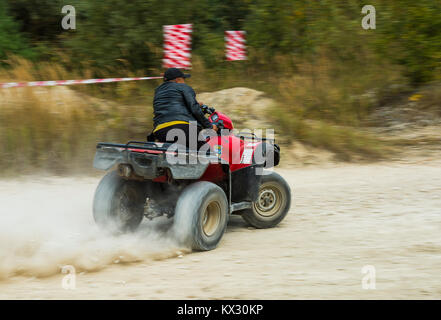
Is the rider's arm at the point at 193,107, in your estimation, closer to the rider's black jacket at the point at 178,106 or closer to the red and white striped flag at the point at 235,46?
the rider's black jacket at the point at 178,106

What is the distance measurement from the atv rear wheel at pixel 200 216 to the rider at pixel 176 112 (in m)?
0.67

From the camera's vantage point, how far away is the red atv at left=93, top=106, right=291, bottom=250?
523cm

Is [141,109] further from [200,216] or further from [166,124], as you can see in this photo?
[200,216]

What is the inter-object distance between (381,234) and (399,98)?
996 cm

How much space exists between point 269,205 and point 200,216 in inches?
62.2

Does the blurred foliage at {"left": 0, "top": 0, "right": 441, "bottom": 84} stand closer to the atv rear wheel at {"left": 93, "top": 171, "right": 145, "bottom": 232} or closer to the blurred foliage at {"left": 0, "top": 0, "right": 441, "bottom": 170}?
the blurred foliage at {"left": 0, "top": 0, "right": 441, "bottom": 170}

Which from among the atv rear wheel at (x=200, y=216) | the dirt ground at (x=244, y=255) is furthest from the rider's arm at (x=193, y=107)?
the dirt ground at (x=244, y=255)

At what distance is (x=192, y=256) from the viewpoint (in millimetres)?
5191

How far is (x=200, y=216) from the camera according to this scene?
17.2 ft

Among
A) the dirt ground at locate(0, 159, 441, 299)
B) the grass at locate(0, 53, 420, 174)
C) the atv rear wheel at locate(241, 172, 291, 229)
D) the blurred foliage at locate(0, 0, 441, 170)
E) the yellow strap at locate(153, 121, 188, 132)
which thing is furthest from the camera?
the blurred foliage at locate(0, 0, 441, 170)

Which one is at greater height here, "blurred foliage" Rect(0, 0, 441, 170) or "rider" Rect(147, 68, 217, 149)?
"blurred foliage" Rect(0, 0, 441, 170)

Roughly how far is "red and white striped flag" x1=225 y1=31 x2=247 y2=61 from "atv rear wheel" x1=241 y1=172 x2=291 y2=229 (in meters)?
10.8

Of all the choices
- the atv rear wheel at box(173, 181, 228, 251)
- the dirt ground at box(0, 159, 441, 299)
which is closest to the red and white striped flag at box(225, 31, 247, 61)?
the dirt ground at box(0, 159, 441, 299)
